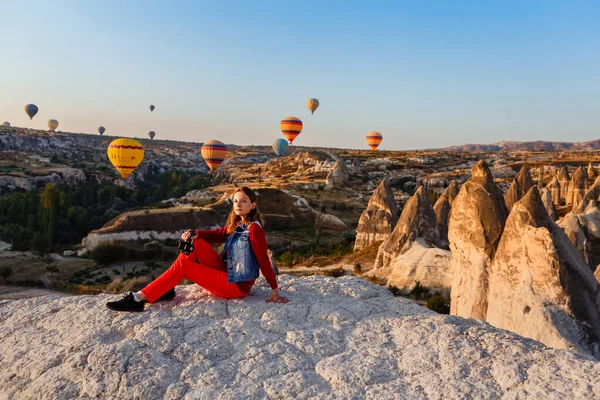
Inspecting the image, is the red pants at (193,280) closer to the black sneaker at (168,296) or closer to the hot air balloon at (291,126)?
the black sneaker at (168,296)

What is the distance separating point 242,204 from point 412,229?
1806 centimetres

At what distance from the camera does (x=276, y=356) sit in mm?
3572

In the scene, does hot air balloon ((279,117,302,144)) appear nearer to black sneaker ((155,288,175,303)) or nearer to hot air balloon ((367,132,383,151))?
hot air balloon ((367,132,383,151))

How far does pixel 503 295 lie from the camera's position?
8.71 m

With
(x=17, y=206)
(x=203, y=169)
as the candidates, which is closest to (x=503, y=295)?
(x=17, y=206)

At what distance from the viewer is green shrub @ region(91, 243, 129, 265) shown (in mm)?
31984

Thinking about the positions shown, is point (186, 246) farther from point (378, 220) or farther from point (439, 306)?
point (378, 220)

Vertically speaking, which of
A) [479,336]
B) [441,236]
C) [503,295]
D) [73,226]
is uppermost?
[479,336]

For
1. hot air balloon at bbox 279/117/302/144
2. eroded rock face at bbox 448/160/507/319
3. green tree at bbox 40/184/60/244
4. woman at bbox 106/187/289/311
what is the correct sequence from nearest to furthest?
woman at bbox 106/187/289/311 → eroded rock face at bbox 448/160/507/319 → green tree at bbox 40/184/60/244 → hot air balloon at bbox 279/117/302/144

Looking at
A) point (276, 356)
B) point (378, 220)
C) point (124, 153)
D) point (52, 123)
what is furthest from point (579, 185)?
point (52, 123)

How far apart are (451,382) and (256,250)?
2204 millimetres

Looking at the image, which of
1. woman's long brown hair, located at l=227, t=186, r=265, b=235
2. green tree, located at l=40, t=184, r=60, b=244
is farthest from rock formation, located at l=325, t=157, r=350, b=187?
woman's long brown hair, located at l=227, t=186, r=265, b=235

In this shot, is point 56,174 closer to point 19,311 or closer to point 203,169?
point 203,169

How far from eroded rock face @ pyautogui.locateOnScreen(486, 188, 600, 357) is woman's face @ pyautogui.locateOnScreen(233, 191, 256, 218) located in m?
5.74
